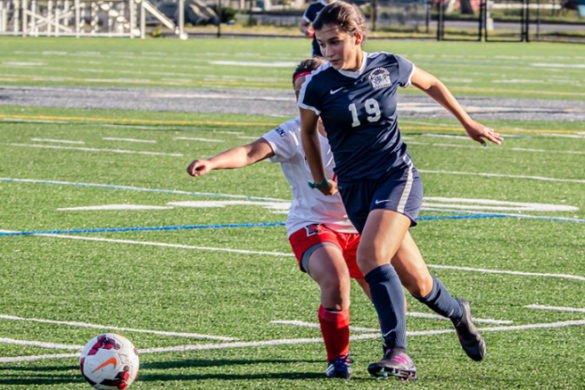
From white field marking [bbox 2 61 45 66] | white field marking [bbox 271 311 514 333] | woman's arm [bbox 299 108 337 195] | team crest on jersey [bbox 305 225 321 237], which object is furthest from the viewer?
white field marking [bbox 2 61 45 66]

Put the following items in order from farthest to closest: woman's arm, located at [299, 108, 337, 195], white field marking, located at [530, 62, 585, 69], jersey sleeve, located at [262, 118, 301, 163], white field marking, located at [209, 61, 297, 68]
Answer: white field marking, located at [530, 62, 585, 69]
white field marking, located at [209, 61, 297, 68]
jersey sleeve, located at [262, 118, 301, 163]
woman's arm, located at [299, 108, 337, 195]

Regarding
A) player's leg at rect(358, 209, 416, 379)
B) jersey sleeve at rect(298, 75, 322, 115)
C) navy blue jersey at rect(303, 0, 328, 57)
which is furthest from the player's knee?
navy blue jersey at rect(303, 0, 328, 57)

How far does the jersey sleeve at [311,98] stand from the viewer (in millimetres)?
5980

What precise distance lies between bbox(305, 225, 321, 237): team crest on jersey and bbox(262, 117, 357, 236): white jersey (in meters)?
0.04

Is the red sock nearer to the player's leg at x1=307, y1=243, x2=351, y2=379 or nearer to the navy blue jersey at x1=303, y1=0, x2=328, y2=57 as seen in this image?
the player's leg at x1=307, y1=243, x2=351, y2=379

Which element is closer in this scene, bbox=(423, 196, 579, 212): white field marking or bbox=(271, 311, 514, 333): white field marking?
bbox=(271, 311, 514, 333): white field marking

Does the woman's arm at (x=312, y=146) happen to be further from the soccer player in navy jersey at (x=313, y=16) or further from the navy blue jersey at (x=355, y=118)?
the soccer player in navy jersey at (x=313, y=16)

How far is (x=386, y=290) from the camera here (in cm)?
562

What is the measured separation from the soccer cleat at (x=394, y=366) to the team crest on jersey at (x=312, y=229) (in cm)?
81

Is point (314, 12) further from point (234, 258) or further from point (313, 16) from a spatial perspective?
point (234, 258)

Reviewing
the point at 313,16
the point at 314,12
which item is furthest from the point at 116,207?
the point at 313,16

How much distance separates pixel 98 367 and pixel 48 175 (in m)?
8.03

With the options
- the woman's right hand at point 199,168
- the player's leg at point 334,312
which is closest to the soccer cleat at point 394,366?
the player's leg at point 334,312

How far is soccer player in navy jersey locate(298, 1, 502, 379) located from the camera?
19.2 feet
